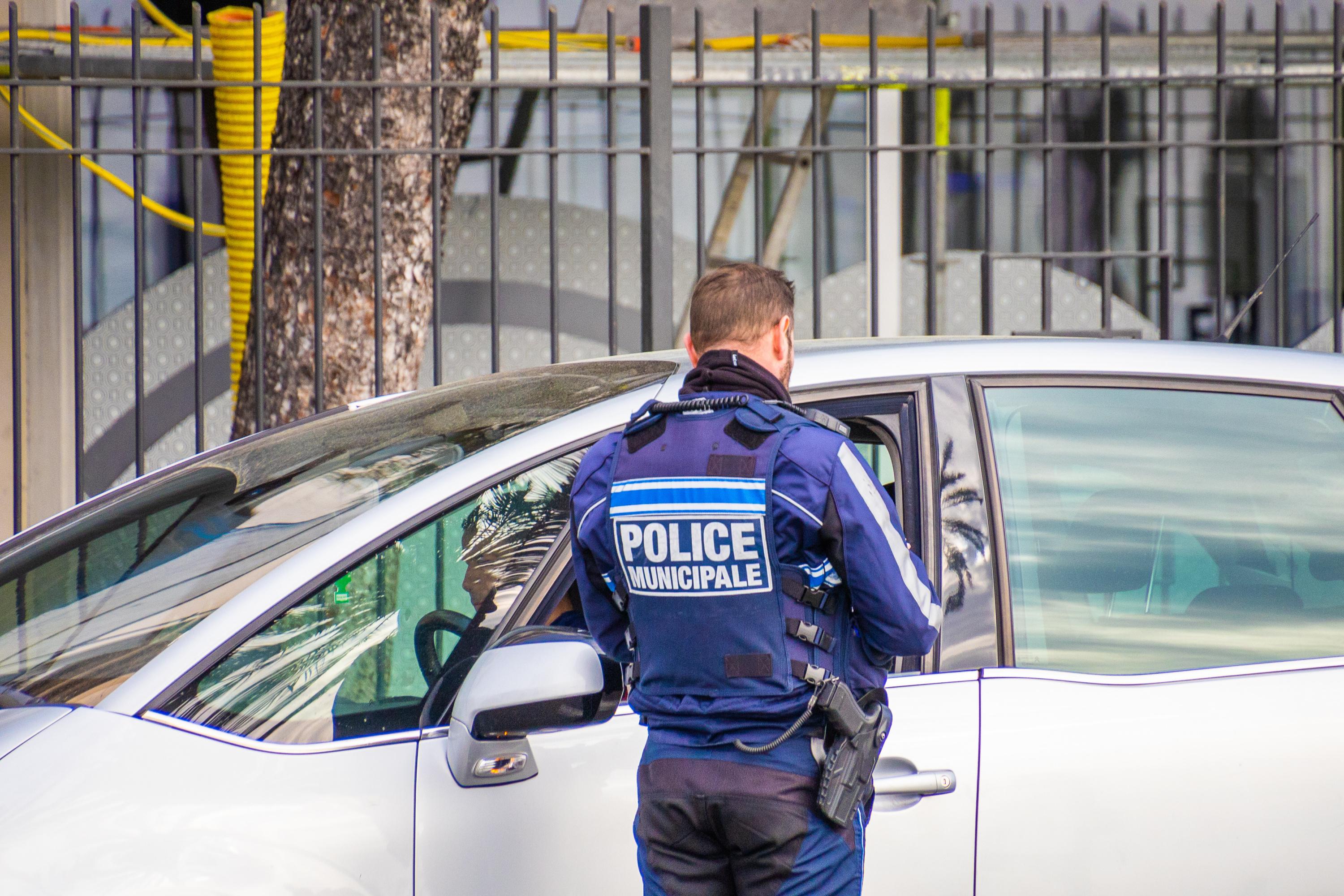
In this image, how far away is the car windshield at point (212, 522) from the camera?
192 cm

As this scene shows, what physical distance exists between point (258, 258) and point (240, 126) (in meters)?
1.26

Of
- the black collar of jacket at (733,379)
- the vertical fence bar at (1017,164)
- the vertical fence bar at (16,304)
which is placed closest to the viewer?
the black collar of jacket at (733,379)

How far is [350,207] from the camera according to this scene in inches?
175

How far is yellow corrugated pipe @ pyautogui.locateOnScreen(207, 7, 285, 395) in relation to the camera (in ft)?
16.4

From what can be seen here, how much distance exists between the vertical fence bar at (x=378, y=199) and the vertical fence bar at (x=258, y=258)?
363 mm

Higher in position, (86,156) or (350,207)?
(86,156)

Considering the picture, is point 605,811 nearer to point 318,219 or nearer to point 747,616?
point 747,616

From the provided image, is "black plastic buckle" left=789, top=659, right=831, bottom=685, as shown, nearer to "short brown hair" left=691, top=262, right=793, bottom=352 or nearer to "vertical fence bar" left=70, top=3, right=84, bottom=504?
"short brown hair" left=691, top=262, right=793, bottom=352

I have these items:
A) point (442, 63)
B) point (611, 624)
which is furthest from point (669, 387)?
point (442, 63)

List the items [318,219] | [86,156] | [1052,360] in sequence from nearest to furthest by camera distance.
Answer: [1052,360], [318,219], [86,156]

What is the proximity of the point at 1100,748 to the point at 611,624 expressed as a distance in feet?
2.51

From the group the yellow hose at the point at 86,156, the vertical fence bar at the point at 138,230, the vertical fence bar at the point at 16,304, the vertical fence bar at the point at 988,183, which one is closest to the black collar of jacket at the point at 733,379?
the vertical fence bar at the point at 988,183

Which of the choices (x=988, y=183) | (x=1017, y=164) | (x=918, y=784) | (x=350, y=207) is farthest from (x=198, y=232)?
(x=1017, y=164)

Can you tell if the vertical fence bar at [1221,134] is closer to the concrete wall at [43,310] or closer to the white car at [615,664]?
the white car at [615,664]
